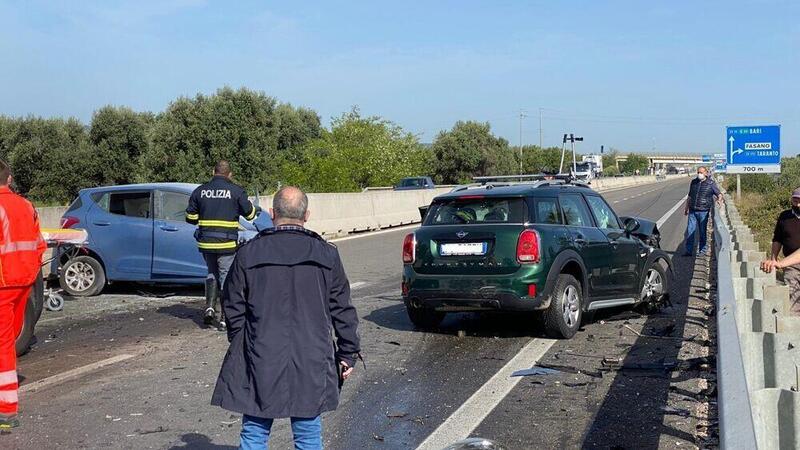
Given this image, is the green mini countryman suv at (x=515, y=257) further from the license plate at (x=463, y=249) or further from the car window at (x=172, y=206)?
the car window at (x=172, y=206)

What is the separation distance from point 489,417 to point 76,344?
4908 mm

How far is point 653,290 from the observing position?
10.7 m

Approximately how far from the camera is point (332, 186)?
3925cm

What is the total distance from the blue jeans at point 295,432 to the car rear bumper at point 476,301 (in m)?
4.82

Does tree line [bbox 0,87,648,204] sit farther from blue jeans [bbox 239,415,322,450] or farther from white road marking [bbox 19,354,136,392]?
blue jeans [bbox 239,415,322,450]

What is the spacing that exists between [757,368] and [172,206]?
9387 mm

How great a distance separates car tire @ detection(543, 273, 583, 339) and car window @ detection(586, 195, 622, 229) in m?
1.15

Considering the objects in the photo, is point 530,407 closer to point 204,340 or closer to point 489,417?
point 489,417

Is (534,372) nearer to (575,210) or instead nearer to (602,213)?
(575,210)

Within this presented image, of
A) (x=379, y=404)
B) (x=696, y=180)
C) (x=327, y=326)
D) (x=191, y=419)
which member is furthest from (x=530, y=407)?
(x=696, y=180)

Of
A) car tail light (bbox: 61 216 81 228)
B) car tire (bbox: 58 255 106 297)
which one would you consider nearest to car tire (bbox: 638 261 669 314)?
car tire (bbox: 58 255 106 297)

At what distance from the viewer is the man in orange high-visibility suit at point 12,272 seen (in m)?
5.91

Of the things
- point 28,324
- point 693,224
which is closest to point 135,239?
point 28,324

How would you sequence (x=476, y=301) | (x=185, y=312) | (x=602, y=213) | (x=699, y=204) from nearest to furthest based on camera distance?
(x=476, y=301), (x=602, y=213), (x=185, y=312), (x=699, y=204)
